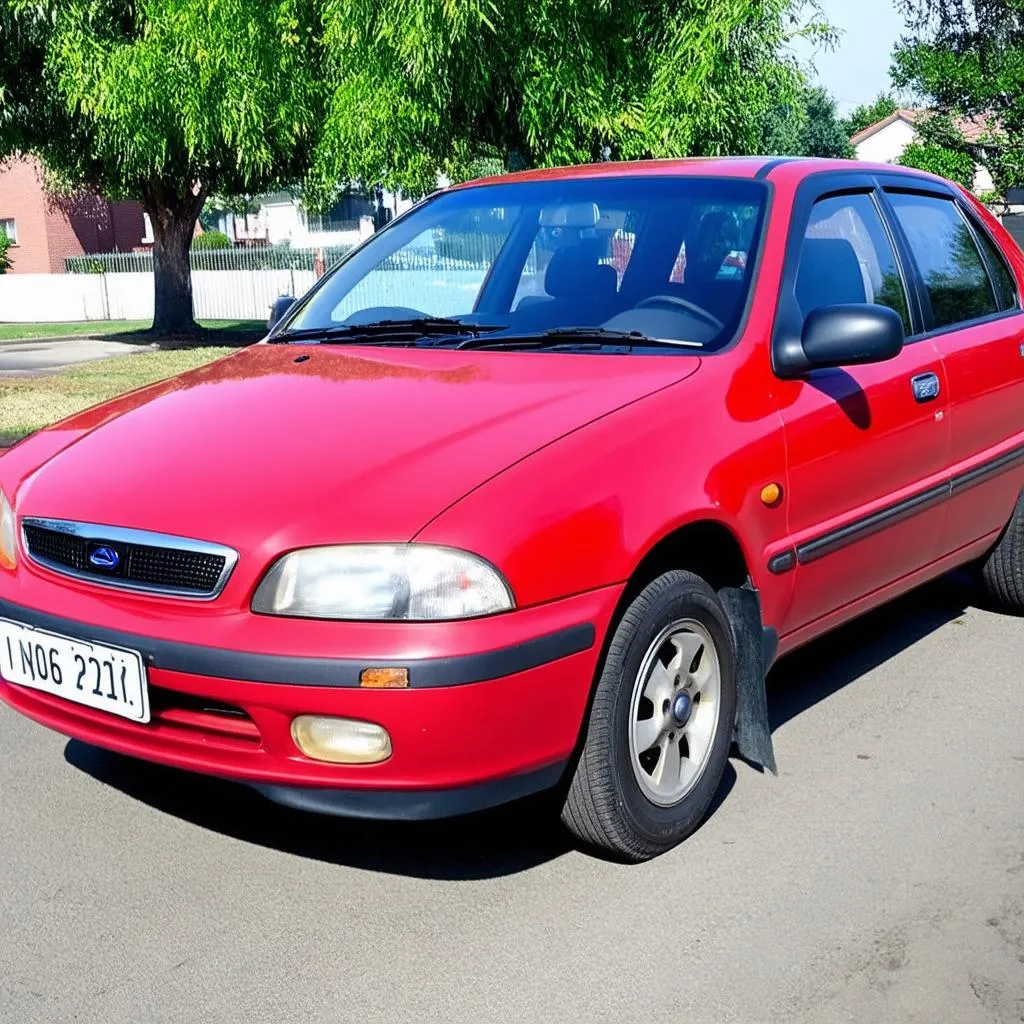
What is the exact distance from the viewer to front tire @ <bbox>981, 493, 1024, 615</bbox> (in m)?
5.24

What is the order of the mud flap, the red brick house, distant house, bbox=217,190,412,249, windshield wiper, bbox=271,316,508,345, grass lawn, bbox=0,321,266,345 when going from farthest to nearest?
distant house, bbox=217,190,412,249
the red brick house
grass lawn, bbox=0,321,266,345
windshield wiper, bbox=271,316,508,345
the mud flap

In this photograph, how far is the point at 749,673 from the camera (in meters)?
3.68

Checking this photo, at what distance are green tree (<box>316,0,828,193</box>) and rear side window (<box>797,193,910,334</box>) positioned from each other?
400 inches

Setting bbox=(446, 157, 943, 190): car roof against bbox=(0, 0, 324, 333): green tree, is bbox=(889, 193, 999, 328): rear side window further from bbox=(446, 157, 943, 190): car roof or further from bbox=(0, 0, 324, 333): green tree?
bbox=(0, 0, 324, 333): green tree

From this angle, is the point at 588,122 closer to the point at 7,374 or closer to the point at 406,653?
the point at 7,374

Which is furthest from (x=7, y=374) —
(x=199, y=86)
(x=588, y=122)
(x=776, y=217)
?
(x=776, y=217)

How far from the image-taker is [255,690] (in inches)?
116

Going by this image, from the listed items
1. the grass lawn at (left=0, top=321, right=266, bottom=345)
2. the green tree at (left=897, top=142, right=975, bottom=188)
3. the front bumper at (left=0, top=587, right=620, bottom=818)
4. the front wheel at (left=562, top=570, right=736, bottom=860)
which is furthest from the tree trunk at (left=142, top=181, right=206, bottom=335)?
the green tree at (left=897, top=142, right=975, bottom=188)

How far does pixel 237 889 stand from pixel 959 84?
124ft

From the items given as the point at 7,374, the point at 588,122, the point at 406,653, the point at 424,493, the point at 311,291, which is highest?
the point at 588,122

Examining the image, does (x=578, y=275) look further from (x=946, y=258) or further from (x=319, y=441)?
(x=946, y=258)

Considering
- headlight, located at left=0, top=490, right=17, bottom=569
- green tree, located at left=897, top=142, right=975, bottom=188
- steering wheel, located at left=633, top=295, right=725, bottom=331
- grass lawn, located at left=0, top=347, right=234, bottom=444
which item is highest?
green tree, located at left=897, top=142, right=975, bottom=188

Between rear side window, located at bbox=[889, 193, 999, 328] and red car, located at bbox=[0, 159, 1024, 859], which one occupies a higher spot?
rear side window, located at bbox=[889, 193, 999, 328]

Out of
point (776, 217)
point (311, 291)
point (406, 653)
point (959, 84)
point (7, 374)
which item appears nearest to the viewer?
point (406, 653)
